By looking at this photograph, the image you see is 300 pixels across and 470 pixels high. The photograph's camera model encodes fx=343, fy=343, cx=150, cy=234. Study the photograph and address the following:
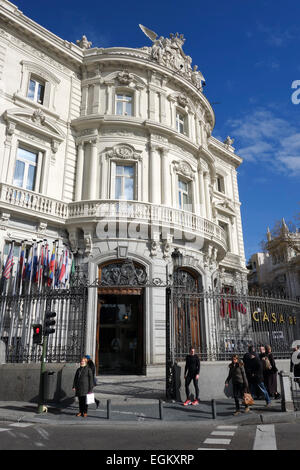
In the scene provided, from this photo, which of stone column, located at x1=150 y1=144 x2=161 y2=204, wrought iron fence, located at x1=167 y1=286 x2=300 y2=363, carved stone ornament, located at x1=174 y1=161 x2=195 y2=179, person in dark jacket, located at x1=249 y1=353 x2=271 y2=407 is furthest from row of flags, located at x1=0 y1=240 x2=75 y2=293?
carved stone ornament, located at x1=174 y1=161 x2=195 y2=179

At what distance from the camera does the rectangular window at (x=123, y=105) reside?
822 inches

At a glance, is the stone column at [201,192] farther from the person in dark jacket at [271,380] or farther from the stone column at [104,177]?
the person in dark jacket at [271,380]

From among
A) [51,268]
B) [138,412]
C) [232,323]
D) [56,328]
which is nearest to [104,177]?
[51,268]

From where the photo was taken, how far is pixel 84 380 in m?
8.85

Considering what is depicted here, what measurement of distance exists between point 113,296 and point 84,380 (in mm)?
8919

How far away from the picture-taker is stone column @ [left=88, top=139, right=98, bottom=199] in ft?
60.0

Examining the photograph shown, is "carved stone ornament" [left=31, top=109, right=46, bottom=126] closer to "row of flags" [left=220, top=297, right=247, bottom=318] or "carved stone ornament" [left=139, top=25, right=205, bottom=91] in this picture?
"carved stone ornament" [left=139, top=25, right=205, bottom=91]

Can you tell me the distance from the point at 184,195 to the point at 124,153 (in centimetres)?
457

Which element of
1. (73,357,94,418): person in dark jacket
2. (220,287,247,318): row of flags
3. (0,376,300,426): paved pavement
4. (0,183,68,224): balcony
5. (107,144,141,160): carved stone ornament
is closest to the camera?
(0,376,300,426): paved pavement

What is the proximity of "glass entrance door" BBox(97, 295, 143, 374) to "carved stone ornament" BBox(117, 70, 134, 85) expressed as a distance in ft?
42.4

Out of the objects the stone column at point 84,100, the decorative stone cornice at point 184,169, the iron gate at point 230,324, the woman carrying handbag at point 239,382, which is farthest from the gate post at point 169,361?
the stone column at point 84,100

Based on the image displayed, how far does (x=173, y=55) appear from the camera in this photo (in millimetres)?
23562

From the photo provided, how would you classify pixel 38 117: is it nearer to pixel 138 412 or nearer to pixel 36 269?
pixel 36 269
